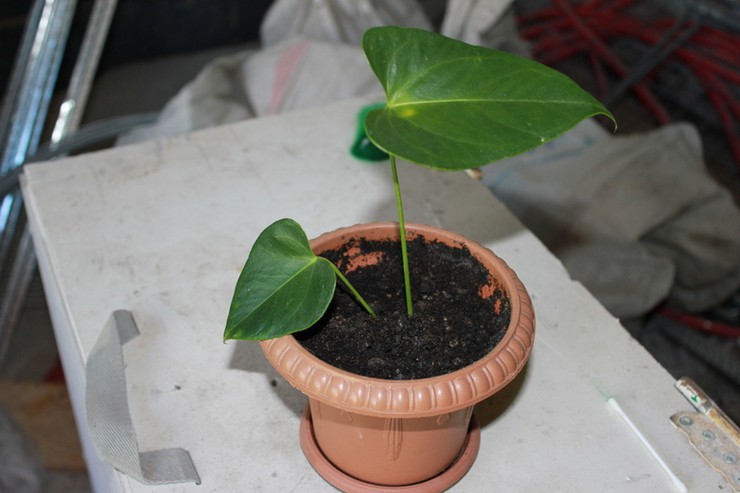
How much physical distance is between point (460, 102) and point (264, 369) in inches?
15.1

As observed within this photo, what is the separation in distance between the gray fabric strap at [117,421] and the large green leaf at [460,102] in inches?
14.9

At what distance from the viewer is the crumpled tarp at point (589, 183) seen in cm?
155

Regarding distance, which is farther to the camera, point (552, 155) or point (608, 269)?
point (552, 155)

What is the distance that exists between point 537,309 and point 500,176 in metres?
0.75

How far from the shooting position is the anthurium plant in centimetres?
58

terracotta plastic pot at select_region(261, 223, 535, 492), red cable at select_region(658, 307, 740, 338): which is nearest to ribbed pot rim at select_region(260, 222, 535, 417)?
terracotta plastic pot at select_region(261, 223, 535, 492)

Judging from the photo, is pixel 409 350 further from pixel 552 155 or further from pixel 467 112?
pixel 552 155

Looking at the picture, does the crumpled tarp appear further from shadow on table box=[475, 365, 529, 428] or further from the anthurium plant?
the anthurium plant

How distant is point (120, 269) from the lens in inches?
37.6

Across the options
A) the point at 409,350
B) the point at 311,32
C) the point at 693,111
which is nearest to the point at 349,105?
the point at 311,32

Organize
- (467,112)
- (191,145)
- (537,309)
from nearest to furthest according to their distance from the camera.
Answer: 1. (467,112)
2. (537,309)
3. (191,145)

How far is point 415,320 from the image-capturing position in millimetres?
702

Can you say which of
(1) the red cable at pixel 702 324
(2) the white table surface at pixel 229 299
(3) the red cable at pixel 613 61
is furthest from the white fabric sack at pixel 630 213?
(3) the red cable at pixel 613 61

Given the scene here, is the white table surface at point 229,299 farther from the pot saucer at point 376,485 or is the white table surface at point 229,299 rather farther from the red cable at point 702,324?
the red cable at point 702,324
